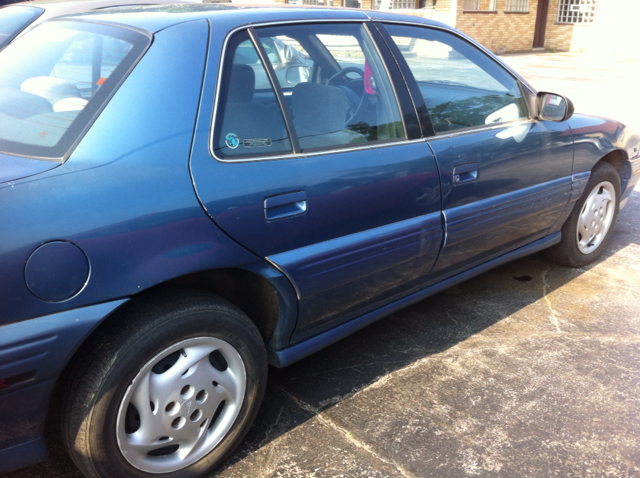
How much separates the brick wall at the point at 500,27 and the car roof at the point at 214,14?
19.2 metres

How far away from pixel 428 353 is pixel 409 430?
25.7 inches

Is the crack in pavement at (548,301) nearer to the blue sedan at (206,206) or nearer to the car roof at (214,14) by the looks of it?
the blue sedan at (206,206)

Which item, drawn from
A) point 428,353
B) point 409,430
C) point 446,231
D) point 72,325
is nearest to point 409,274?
point 446,231

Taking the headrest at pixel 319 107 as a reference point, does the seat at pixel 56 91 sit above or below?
above

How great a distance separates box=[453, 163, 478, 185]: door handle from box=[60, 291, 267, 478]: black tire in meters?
1.26

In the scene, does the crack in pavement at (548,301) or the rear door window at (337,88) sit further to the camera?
the crack in pavement at (548,301)

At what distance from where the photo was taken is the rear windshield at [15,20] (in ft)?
15.1

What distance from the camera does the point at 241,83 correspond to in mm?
2271

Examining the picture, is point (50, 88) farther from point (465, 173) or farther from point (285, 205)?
point (465, 173)

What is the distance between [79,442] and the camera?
1899 millimetres

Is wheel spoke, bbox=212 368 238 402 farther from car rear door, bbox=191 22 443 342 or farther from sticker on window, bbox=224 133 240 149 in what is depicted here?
sticker on window, bbox=224 133 240 149

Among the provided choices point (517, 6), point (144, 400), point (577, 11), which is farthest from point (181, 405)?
point (577, 11)

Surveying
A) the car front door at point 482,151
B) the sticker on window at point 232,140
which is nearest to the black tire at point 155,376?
the sticker on window at point 232,140

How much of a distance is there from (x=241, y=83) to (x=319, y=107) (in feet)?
1.36
